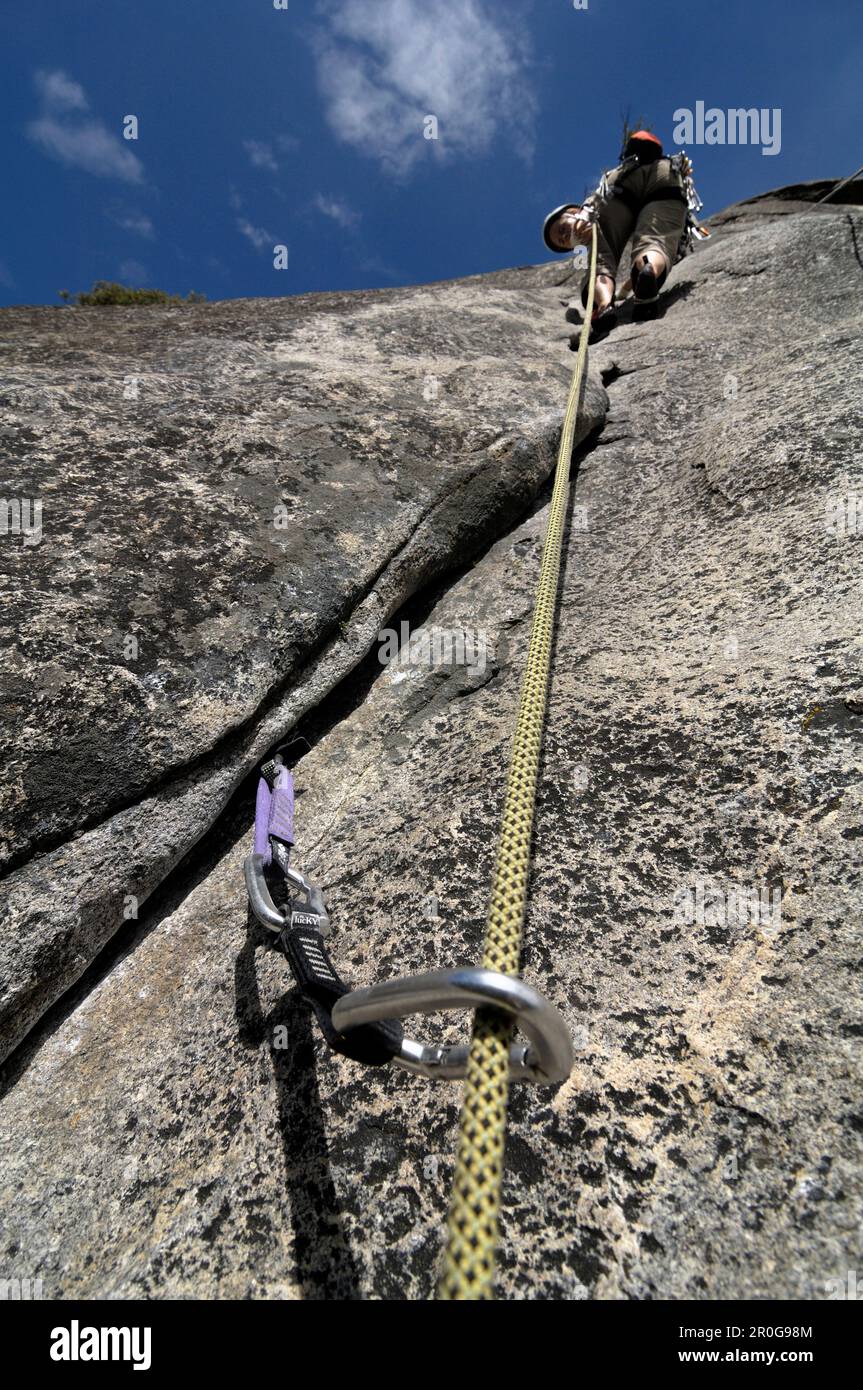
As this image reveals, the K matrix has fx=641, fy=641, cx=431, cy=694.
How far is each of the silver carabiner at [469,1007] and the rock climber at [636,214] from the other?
248 inches

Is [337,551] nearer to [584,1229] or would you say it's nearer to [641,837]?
[641,837]

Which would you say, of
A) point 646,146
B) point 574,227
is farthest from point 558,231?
point 646,146

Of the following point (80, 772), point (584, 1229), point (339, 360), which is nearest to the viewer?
point (584, 1229)

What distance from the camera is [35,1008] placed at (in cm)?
167

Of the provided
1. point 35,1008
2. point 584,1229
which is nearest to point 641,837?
point 584,1229

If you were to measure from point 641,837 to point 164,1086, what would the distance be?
1.32m

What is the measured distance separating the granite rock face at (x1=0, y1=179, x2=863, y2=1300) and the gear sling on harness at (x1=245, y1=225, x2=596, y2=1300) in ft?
0.81

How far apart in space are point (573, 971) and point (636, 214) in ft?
24.7

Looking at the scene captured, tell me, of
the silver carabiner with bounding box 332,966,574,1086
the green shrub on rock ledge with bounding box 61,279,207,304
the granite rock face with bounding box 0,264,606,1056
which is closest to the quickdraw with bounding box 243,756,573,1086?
the silver carabiner with bounding box 332,966,574,1086

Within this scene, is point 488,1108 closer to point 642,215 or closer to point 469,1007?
point 469,1007

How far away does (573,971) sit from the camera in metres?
1.46

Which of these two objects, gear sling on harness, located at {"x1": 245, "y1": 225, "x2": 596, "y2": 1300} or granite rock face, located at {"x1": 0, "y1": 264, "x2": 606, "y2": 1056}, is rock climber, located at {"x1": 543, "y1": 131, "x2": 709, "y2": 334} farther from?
gear sling on harness, located at {"x1": 245, "y1": 225, "x2": 596, "y2": 1300}

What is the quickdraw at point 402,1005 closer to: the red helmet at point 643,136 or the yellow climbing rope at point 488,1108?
the yellow climbing rope at point 488,1108

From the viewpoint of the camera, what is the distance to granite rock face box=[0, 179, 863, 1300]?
1.13 metres
